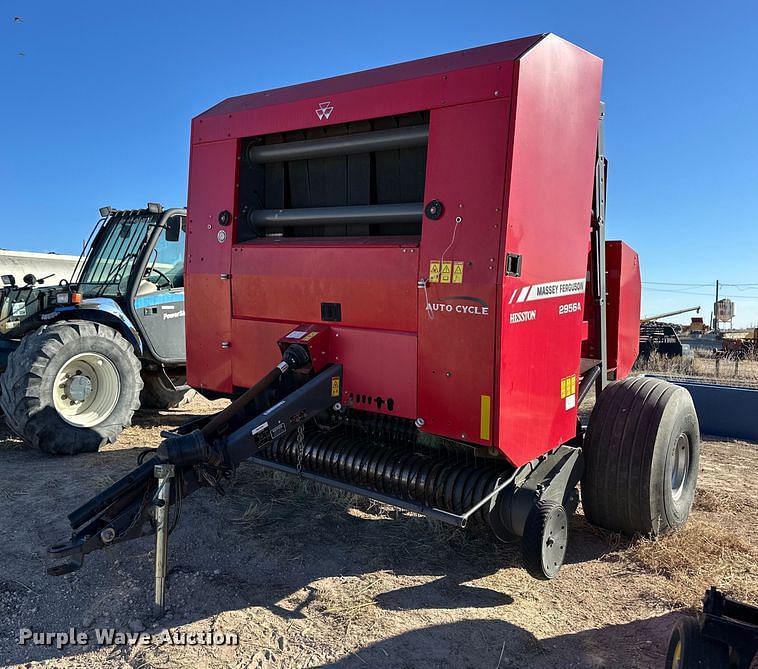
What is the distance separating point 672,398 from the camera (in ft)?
13.2

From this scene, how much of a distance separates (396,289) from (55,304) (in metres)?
4.76

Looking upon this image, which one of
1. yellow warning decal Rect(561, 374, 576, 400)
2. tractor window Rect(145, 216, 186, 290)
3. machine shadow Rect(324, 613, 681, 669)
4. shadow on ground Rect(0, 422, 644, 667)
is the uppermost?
tractor window Rect(145, 216, 186, 290)

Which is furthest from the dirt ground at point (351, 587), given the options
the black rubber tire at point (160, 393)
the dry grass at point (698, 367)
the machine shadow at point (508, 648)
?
the dry grass at point (698, 367)

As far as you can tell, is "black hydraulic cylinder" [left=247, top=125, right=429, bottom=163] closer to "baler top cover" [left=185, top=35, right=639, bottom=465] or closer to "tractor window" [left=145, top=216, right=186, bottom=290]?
"baler top cover" [left=185, top=35, right=639, bottom=465]

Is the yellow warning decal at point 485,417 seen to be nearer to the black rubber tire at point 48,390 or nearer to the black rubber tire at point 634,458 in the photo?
the black rubber tire at point 634,458

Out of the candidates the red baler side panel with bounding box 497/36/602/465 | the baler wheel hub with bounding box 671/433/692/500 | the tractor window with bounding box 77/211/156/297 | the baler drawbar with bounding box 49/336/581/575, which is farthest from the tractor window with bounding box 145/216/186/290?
the baler wheel hub with bounding box 671/433/692/500

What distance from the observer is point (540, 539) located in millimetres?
3102

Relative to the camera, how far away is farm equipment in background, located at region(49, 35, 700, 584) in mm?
3076

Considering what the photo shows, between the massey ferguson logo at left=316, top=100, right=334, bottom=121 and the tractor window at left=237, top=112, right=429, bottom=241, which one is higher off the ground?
the massey ferguson logo at left=316, top=100, right=334, bottom=121

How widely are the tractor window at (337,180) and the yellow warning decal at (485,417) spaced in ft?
3.54

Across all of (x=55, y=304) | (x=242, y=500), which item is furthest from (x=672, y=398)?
(x=55, y=304)

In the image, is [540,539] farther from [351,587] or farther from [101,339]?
[101,339]

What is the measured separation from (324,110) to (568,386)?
2177 millimetres

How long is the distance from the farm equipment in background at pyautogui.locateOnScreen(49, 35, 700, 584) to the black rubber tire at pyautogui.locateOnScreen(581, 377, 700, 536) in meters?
0.01
